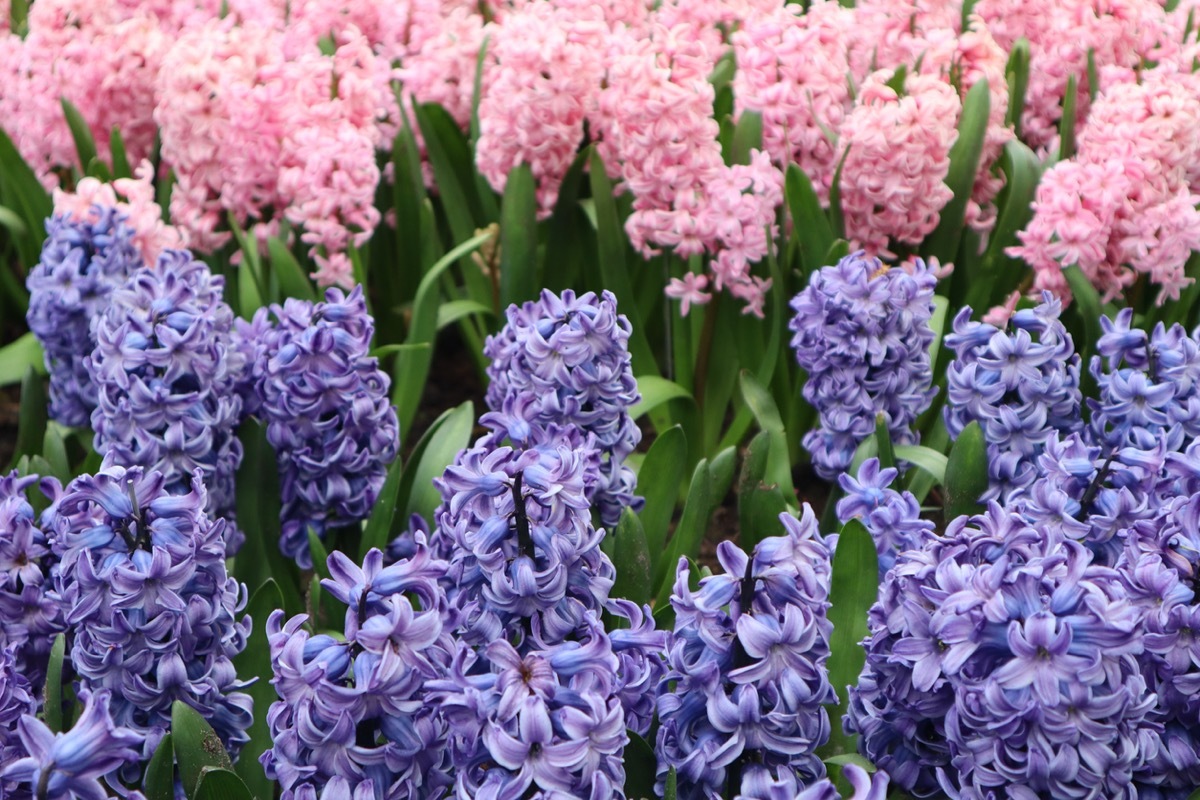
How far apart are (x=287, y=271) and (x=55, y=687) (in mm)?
A: 1685

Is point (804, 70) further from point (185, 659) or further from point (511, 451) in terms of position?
point (185, 659)

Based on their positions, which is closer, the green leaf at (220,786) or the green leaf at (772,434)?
the green leaf at (220,786)

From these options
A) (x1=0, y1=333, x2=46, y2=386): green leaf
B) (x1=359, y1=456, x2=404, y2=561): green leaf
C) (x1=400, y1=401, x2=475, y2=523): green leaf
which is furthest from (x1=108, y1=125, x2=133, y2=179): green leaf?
(x1=359, y1=456, x2=404, y2=561): green leaf

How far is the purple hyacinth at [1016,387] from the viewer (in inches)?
88.4

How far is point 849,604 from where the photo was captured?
2006mm

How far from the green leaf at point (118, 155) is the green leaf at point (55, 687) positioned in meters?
2.20

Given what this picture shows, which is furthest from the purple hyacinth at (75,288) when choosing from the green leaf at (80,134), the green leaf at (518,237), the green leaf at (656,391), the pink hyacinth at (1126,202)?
the pink hyacinth at (1126,202)

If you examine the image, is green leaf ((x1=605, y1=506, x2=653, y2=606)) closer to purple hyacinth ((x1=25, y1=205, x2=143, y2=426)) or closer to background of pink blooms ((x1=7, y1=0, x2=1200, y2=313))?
background of pink blooms ((x1=7, y1=0, x2=1200, y2=313))

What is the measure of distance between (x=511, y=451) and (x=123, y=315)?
1138 millimetres

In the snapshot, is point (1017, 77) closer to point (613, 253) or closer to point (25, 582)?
point (613, 253)

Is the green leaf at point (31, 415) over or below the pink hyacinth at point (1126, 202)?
below

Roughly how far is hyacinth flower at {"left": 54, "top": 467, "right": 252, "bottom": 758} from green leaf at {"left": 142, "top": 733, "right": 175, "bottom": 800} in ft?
0.19

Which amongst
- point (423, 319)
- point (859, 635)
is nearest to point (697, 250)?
point (423, 319)

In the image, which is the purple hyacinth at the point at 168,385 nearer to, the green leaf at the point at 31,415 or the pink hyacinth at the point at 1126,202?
the green leaf at the point at 31,415
